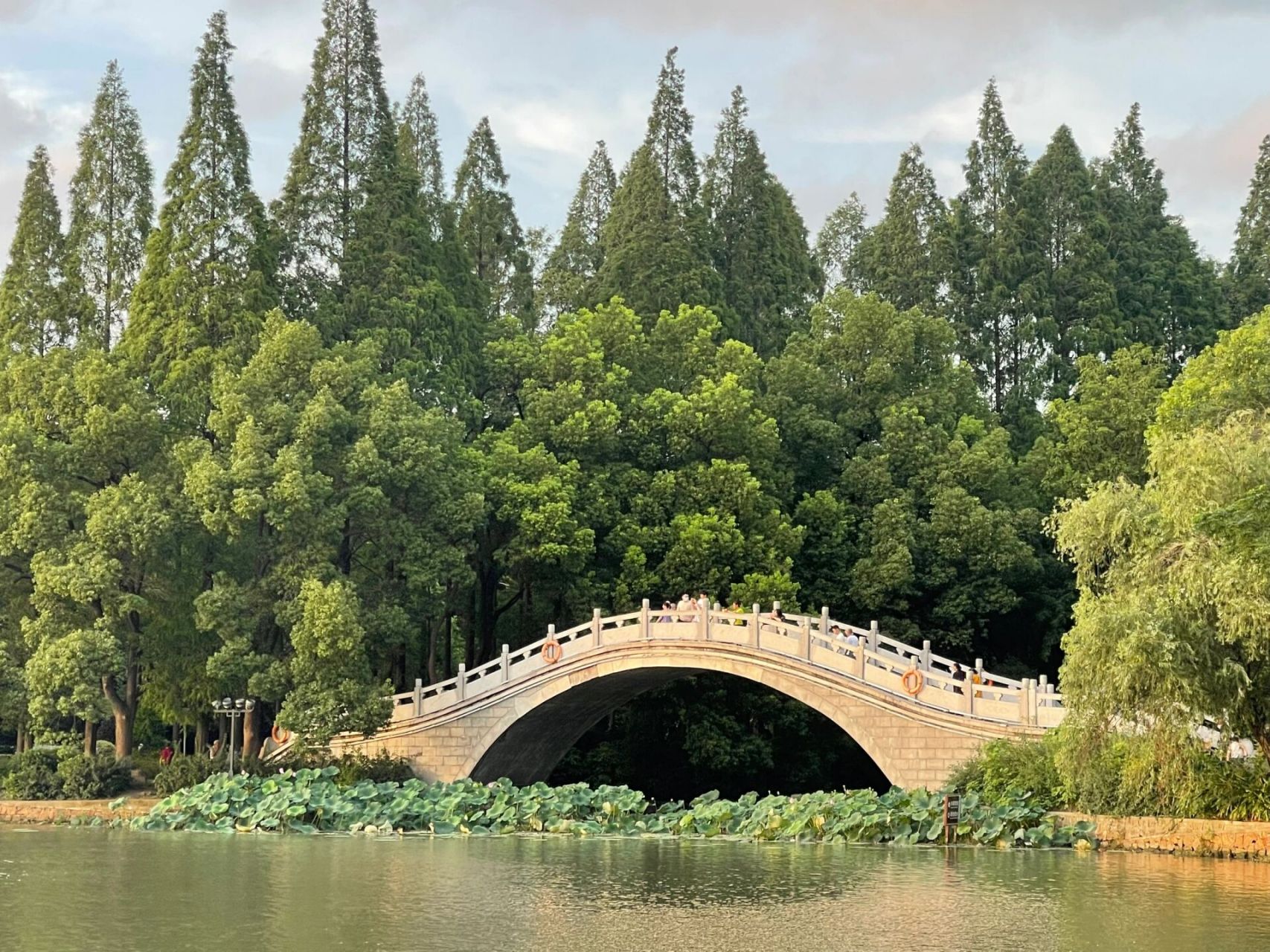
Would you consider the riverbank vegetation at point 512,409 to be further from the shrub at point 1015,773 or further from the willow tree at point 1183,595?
the shrub at point 1015,773

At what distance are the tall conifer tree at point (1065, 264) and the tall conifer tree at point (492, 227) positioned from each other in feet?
46.3

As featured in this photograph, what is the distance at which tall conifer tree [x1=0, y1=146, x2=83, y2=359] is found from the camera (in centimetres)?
3756

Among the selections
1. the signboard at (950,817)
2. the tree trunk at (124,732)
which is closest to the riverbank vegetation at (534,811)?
the signboard at (950,817)

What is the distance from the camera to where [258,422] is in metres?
34.5

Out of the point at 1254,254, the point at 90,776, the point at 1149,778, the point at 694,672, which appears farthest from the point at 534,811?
the point at 1254,254

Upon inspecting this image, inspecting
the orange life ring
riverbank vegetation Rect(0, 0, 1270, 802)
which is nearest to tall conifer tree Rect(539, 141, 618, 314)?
riverbank vegetation Rect(0, 0, 1270, 802)

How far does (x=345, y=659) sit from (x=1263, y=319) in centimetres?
1957

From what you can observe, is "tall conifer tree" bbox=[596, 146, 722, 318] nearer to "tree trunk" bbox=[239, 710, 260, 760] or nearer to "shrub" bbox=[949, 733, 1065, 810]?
"tree trunk" bbox=[239, 710, 260, 760]

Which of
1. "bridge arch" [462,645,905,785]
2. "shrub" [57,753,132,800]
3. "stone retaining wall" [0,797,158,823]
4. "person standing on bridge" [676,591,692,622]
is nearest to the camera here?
"bridge arch" [462,645,905,785]

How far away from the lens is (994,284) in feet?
Result: 157

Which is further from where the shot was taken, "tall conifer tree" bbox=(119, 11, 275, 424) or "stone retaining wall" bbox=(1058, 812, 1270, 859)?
"tall conifer tree" bbox=(119, 11, 275, 424)

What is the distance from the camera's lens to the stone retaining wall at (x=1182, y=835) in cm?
2259

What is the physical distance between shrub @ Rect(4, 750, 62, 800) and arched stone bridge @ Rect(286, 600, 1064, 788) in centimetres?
534

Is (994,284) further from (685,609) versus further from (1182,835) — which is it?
(1182,835)
